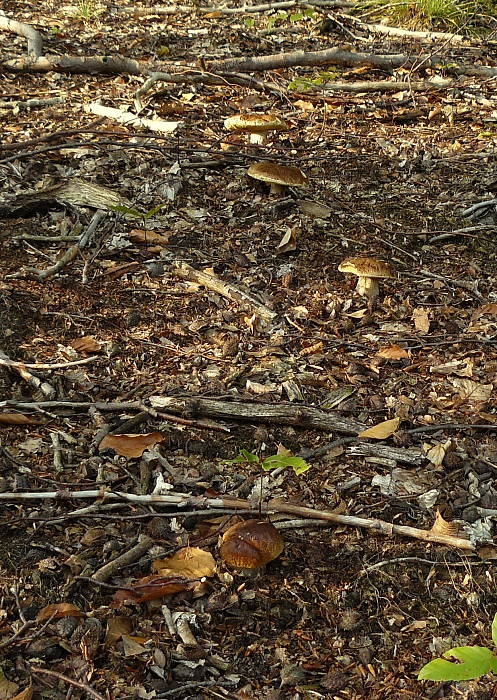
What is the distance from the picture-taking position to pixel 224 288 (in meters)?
4.68

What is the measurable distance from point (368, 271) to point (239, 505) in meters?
1.91

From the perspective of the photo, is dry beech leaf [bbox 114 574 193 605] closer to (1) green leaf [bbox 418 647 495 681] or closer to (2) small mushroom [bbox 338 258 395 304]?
(1) green leaf [bbox 418 647 495 681]

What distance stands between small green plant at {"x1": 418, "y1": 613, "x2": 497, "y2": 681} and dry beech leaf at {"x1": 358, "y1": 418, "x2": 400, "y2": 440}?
141 centimetres

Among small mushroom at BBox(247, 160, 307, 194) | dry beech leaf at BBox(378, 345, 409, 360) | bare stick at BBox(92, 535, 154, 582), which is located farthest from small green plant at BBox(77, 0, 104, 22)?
bare stick at BBox(92, 535, 154, 582)

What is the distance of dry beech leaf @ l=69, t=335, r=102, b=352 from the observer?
4.10 meters

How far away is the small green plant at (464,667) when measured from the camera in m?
2.20

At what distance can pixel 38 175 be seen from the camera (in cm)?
575

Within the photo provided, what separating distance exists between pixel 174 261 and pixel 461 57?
4999mm

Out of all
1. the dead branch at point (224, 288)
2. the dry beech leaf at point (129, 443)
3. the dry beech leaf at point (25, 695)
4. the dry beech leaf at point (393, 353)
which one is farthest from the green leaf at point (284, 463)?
the dead branch at point (224, 288)

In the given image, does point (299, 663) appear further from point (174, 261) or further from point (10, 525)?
point (174, 261)

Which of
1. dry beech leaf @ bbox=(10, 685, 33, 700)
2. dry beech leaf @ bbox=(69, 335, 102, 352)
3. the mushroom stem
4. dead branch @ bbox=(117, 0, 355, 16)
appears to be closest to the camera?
dry beech leaf @ bbox=(10, 685, 33, 700)

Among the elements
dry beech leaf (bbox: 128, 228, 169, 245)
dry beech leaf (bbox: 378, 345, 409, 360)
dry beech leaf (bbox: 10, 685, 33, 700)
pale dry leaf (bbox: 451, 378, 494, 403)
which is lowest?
dry beech leaf (bbox: 378, 345, 409, 360)

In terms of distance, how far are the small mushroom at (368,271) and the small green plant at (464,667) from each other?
8.60ft

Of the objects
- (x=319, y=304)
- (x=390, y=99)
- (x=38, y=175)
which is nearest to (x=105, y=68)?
(x=38, y=175)
